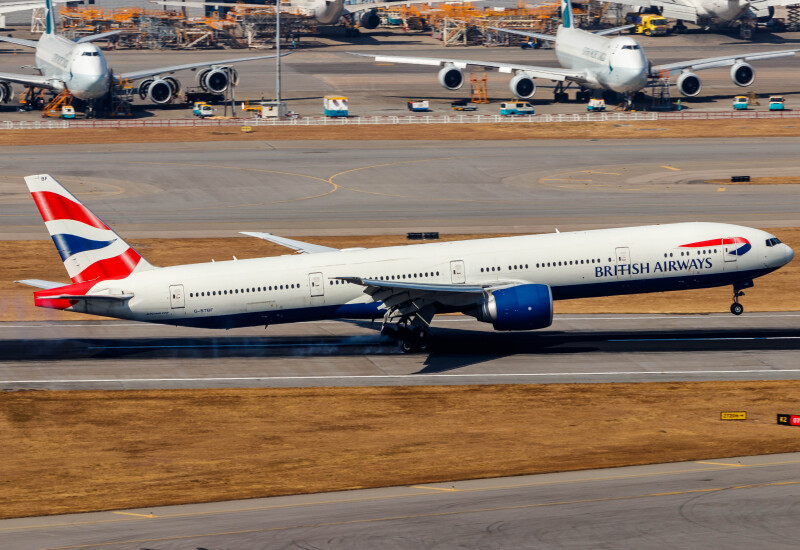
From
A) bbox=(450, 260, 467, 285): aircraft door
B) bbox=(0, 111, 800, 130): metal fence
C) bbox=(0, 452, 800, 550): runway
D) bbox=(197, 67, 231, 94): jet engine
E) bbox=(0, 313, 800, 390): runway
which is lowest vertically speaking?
bbox=(0, 313, 800, 390): runway

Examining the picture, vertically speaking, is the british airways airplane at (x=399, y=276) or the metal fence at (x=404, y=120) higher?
the metal fence at (x=404, y=120)

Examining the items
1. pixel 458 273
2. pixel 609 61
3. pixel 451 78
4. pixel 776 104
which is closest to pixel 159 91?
pixel 451 78

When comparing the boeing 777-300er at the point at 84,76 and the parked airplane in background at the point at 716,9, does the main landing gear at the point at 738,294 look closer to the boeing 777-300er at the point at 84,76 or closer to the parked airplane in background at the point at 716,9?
the boeing 777-300er at the point at 84,76

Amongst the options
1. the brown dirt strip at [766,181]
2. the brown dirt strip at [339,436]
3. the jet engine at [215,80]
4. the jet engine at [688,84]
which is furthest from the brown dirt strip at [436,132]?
the brown dirt strip at [339,436]

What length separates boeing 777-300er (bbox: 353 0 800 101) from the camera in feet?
416

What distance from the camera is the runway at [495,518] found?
1267 inches

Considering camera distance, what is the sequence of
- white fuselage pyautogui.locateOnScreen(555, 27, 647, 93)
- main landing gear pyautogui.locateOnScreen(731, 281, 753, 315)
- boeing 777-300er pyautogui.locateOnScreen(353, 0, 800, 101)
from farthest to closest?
boeing 777-300er pyautogui.locateOnScreen(353, 0, 800, 101) < white fuselage pyautogui.locateOnScreen(555, 27, 647, 93) < main landing gear pyautogui.locateOnScreen(731, 281, 753, 315)

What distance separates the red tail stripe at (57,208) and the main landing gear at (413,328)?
14.5 m

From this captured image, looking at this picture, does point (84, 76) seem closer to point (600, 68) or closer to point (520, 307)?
point (600, 68)

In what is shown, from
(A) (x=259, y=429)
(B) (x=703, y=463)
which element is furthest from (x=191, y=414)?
(B) (x=703, y=463)

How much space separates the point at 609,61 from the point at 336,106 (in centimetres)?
3010

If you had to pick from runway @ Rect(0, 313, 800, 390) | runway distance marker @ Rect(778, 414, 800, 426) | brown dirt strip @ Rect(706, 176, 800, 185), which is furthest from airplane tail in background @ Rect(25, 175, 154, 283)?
brown dirt strip @ Rect(706, 176, 800, 185)

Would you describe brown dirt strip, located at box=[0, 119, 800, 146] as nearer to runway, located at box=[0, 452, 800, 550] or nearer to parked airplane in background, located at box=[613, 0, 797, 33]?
parked airplane in background, located at box=[613, 0, 797, 33]

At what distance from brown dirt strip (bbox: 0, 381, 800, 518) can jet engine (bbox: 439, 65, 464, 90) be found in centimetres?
9509
